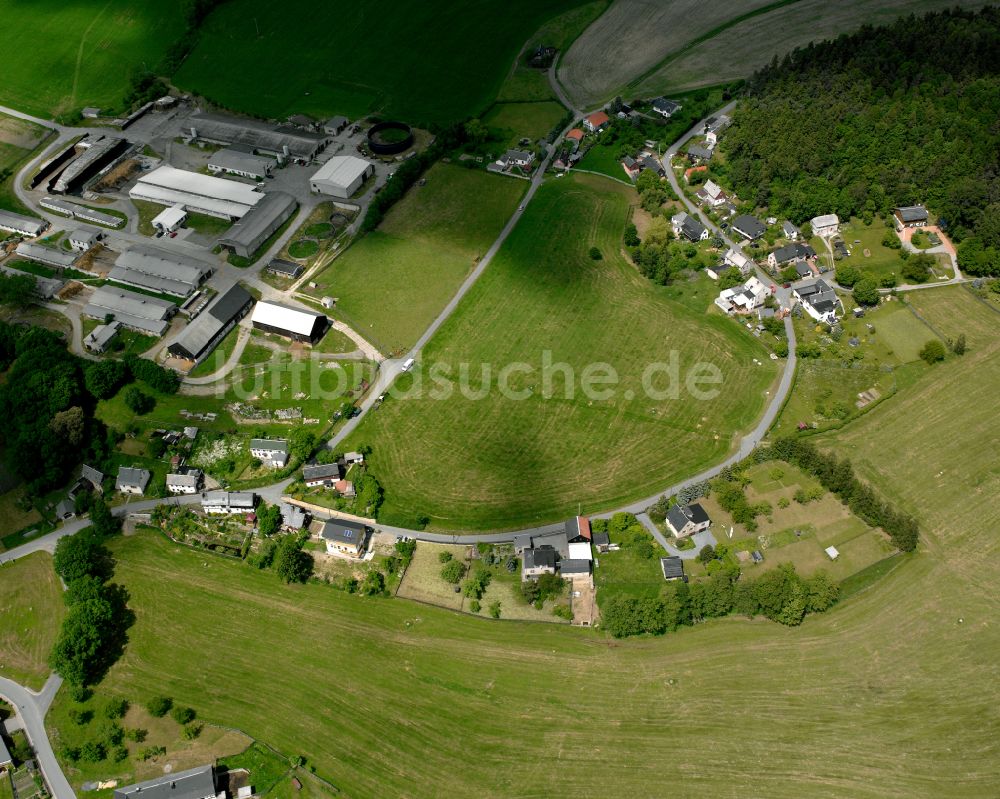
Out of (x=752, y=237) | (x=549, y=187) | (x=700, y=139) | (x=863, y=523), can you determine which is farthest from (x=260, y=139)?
(x=863, y=523)

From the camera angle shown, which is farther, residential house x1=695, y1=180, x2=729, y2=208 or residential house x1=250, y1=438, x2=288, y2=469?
residential house x1=695, y1=180, x2=729, y2=208

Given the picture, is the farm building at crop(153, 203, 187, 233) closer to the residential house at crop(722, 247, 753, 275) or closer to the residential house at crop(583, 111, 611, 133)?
the residential house at crop(583, 111, 611, 133)

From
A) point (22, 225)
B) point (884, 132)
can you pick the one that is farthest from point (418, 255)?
point (884, 132)

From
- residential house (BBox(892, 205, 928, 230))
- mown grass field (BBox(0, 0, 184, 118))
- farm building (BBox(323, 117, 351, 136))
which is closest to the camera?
residential house (BBox(892, 205, 928, 230))

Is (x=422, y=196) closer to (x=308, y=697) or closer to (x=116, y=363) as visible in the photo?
(x=116, y=363)

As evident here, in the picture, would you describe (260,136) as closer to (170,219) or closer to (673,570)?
(170,219)

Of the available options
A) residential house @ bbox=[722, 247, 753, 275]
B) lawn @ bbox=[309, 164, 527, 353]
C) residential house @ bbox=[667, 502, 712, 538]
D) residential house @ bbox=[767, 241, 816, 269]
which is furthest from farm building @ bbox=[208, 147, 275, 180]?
residential house @ bbox=[667, 502, 712, 538]

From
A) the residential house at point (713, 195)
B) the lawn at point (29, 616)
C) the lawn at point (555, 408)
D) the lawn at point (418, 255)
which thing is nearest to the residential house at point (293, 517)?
the lawn at point (555, 408)
